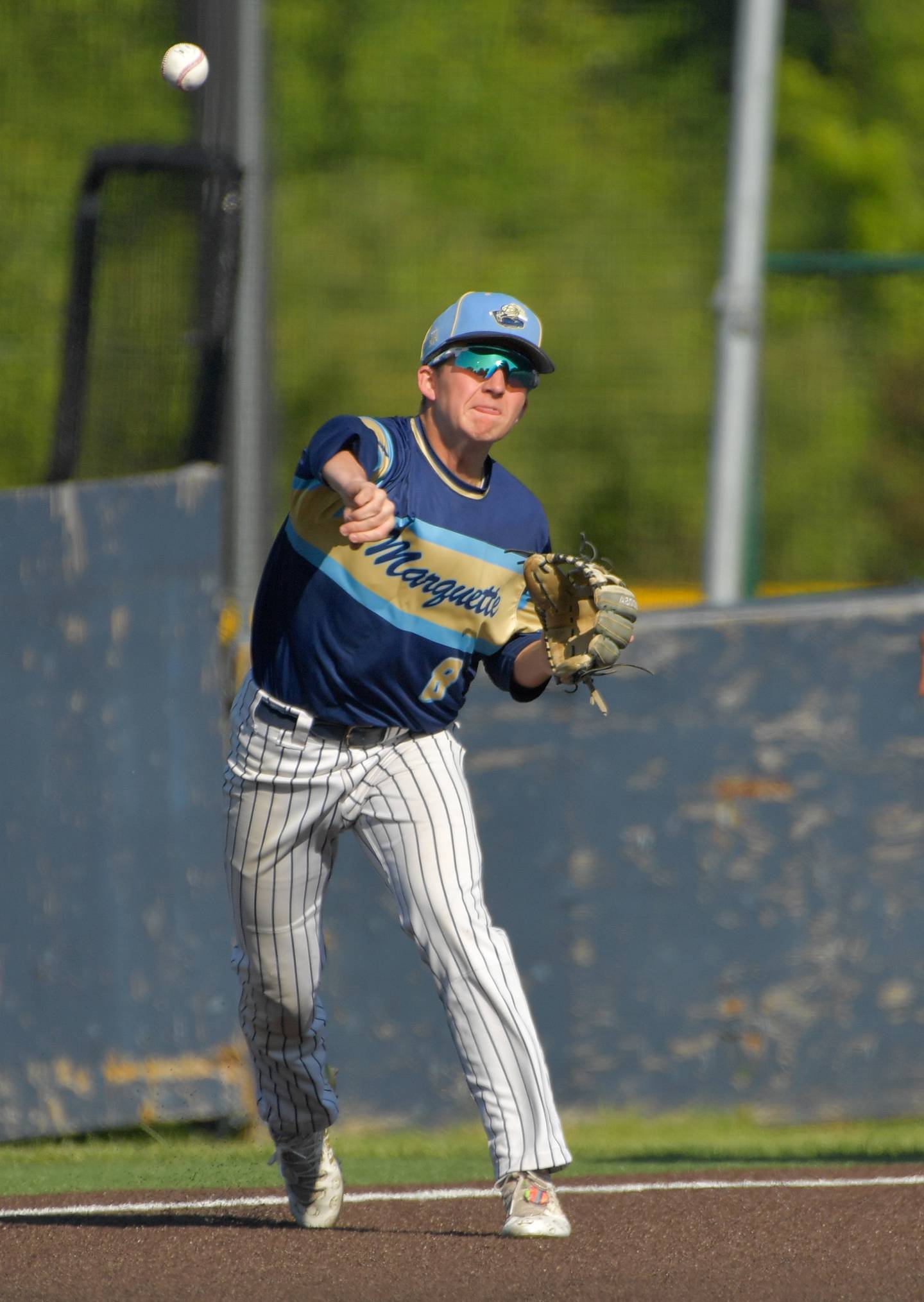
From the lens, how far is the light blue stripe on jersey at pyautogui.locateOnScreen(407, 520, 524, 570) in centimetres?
397

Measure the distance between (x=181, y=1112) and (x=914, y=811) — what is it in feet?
8.73

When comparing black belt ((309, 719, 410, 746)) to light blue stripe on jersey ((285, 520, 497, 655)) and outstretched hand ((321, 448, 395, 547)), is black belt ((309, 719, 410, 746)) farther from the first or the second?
outstretched hand ((321, 448, 395, 547))

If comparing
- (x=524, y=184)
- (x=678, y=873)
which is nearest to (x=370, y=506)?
(x=678, y=873)

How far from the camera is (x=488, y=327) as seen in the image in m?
4.00

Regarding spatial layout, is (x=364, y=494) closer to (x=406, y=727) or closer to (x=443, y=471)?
(x=443, y=471)

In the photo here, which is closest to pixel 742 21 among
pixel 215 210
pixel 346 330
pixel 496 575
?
pixel 215 210

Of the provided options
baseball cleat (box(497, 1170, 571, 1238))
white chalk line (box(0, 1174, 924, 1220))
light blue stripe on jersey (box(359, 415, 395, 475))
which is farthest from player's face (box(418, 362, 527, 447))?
white chalk line (box(0, 1174, 924, 1220))

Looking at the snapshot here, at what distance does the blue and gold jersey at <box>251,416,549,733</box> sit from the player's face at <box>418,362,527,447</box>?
9 centimetres

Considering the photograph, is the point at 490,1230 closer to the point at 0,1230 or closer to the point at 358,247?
the point at 0,1230

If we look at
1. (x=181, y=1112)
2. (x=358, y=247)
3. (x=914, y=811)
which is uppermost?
(x=358, y=247)

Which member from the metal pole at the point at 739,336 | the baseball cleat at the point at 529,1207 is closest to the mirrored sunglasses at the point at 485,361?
the baseball cleat at the point at 529,1207

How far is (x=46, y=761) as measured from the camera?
5965 millimetres

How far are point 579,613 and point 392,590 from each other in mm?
400

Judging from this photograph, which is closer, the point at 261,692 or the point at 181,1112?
the point at 261,692
